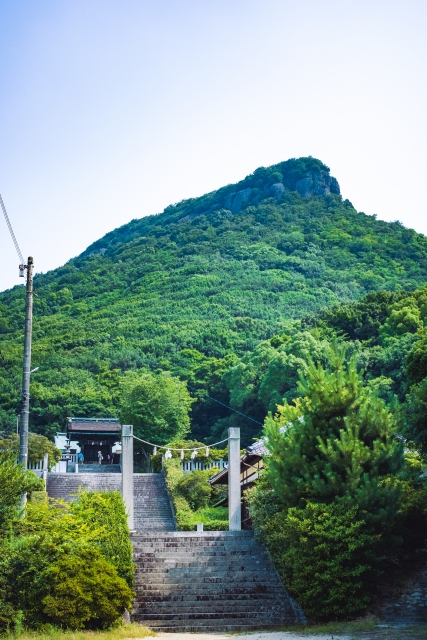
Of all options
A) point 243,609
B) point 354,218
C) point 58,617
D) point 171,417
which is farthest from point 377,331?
point 354,218

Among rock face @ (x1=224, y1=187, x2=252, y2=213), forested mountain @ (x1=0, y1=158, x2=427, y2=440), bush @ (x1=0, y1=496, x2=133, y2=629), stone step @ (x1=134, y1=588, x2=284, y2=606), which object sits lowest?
stone step @ (x1=134, y1=588, x2=284, y2=606)

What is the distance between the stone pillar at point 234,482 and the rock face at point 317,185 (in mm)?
101644

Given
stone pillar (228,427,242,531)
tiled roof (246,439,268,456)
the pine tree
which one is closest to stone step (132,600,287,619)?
the pine tree

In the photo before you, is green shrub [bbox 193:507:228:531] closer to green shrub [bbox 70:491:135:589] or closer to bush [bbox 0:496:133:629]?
green shrub [bbox 70:491:135:589]

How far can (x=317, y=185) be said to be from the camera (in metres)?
123

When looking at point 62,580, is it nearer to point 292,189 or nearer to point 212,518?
point 212,518

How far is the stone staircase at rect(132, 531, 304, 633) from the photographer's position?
58.9ft

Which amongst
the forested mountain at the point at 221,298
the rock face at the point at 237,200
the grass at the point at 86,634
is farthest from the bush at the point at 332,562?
the rock face at the point at 237,200

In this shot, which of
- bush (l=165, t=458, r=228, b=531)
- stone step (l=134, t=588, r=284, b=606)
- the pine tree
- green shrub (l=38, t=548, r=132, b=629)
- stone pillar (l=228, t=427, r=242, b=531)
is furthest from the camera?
bush (l=165, t=458, r=228, b=531)

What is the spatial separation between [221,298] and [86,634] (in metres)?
70.7

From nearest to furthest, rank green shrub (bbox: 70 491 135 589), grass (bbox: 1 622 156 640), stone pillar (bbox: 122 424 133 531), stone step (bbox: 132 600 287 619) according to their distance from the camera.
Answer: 1. grass (bbox: 1 622 156 640)
2. stone step (bbox: 132 600 287 619)
3. green shrub (bbox: 70 491 135 589)
4. stone pillar (bbox: 122 424 133 531)

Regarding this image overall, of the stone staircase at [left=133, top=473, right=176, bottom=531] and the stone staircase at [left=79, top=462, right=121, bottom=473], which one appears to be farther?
the stone staircase at [left=79, top=462, right=121, bottom=473]

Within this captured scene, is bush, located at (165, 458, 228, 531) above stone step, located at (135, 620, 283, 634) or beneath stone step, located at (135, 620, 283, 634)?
above

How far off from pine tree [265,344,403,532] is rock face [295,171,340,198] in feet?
344
